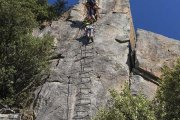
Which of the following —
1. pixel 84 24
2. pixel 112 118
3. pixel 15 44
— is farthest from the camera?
pixel 84 24

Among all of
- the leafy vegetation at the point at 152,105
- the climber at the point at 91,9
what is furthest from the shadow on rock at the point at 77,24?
the leafy vegetation at the point at 152,105

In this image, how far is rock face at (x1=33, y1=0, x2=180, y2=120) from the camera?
2623cm

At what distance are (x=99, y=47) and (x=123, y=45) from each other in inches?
69.6

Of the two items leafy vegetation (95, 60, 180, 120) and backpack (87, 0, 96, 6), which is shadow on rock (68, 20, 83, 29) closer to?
backpack (87, 0, 96, 6)

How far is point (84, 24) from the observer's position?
3541 cm

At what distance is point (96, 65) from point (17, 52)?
17.2 feet

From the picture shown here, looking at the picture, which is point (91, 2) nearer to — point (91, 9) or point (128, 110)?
point (91, 9)

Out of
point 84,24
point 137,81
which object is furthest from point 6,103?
point 84,24

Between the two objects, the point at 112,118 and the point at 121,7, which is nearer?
the point at 112,118

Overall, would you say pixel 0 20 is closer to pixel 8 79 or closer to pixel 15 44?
pixel 15 44

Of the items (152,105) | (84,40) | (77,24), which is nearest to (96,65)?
(84,40)

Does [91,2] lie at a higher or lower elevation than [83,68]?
higher

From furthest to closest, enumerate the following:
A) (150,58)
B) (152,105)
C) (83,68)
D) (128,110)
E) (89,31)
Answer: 1. (89,31)
2. (150,58)
3. (83,68)
4. (152,105)
5. (128,110)

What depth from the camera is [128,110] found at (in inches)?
749
